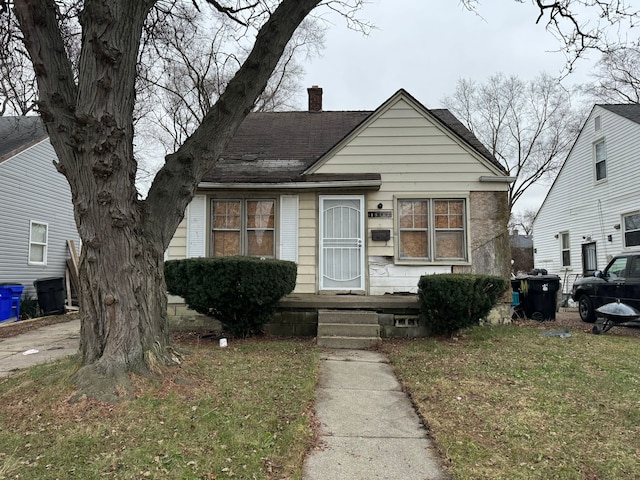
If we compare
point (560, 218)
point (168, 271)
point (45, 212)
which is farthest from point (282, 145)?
point (560, 218)

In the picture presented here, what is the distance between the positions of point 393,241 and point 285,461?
20.9 ft

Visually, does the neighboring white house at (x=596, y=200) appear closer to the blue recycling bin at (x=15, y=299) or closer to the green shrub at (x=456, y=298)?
the green shrub at (x=456, y=298)

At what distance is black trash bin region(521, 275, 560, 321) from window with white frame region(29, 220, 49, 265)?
14976 mm

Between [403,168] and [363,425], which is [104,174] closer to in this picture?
[363,425]

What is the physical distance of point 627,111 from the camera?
15469mm

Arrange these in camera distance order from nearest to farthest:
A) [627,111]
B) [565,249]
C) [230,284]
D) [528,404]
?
[528,404] < [230,284] < [627,111] < [565,249]

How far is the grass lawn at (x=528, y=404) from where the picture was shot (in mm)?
3061

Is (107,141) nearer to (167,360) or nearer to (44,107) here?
(44,107)

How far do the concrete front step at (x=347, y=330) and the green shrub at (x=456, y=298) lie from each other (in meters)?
1.01

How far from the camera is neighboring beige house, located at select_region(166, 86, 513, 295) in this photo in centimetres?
883

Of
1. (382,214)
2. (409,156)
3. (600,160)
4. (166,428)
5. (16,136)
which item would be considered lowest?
(166,428)

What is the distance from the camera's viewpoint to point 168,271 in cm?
700

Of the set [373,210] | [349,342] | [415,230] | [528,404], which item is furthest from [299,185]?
[528,404]

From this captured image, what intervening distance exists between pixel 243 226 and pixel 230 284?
109 inches
